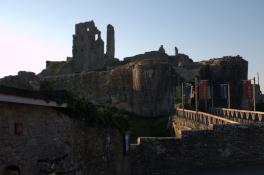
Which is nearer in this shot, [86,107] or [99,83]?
[86,107]

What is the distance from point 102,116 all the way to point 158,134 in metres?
22.8

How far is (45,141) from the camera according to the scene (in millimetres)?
9875

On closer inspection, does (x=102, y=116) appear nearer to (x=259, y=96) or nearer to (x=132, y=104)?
(x=132, y=104)

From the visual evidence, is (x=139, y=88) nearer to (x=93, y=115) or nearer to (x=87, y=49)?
(x=87, y=49)

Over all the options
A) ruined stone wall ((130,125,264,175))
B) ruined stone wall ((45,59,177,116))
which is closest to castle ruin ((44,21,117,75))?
ruined stone wall ((45,59,177,116))

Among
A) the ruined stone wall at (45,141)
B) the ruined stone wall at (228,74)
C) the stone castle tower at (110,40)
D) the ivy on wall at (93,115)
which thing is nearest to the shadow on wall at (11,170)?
the ruined stone wall at (45,141)

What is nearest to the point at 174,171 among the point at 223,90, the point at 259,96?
the point at 223,90

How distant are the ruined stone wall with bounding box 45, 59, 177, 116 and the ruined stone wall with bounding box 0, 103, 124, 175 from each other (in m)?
34.6

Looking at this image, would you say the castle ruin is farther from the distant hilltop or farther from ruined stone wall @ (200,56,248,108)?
ruined stone wall @ (200,56,248,108)

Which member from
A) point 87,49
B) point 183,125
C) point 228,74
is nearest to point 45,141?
point 183,125

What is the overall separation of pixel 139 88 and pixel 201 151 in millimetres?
29784

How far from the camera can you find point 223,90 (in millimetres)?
42031

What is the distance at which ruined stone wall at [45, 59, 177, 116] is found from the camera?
160 ft

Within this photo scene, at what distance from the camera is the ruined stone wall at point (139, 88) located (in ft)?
160
